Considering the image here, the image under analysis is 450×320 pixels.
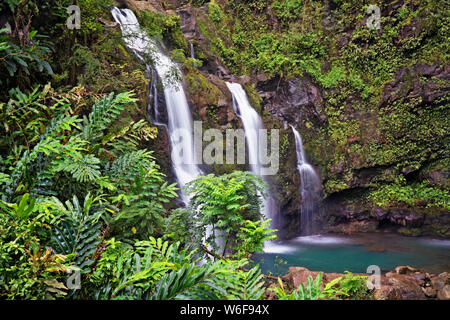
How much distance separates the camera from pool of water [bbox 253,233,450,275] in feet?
25.1

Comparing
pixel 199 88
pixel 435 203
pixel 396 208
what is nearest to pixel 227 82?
pixel 199 88

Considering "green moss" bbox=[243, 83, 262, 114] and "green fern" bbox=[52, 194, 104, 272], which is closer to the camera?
"green fern" bbox=[52, 194, 104, 272]

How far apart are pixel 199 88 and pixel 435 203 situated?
10.5m

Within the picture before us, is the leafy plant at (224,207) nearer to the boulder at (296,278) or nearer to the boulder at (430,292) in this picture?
the boulder at (296,278)

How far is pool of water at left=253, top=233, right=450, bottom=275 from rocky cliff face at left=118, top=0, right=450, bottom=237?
0.98 meters

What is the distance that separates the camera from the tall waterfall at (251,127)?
32.7ft

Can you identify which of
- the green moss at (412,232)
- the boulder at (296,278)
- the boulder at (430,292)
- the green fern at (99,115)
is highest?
the green fern at (99,115)

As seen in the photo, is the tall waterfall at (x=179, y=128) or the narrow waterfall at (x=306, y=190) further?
the narrow waterfall at (x=306, y=190)

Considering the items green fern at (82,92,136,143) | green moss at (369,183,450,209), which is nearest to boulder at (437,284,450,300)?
green fern at (82,92,136,143)

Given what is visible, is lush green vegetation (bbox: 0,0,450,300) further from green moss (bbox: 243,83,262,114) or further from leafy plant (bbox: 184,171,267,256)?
green moss (bbox: 243,83,262,114)

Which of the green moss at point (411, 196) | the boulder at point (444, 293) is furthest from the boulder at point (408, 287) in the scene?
the green moss at point (411, 196)

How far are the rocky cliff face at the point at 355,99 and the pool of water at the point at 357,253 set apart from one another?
3.21ft

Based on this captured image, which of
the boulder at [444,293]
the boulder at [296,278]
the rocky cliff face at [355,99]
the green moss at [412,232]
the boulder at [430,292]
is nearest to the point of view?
the boulder at [296,278]

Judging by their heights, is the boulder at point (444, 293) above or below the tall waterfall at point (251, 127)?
below
